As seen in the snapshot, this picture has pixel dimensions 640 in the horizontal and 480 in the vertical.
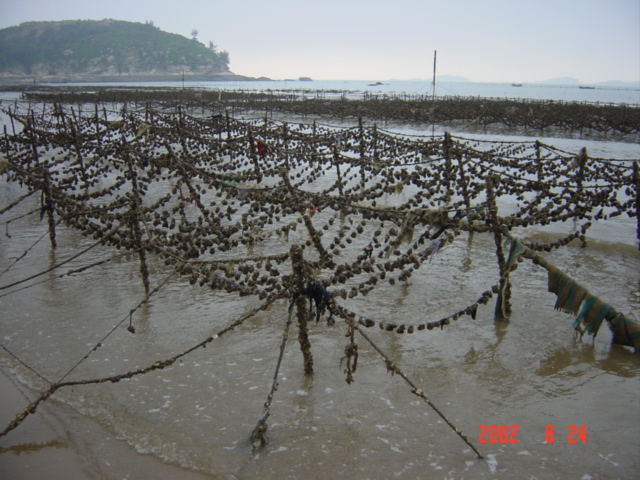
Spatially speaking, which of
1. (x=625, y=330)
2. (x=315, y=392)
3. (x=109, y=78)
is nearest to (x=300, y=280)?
(x=315, y=392)

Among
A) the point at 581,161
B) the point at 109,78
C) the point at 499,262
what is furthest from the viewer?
the point at 109,78

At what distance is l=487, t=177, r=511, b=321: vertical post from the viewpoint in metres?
5.89

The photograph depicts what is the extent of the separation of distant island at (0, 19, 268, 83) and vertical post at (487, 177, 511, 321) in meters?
147

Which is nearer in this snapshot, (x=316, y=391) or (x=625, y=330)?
(x=625, y=330)

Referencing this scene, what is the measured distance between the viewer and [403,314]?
7094 millimetres

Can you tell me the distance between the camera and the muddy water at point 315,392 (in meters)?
4.23

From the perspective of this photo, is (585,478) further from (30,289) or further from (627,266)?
(30,289)
